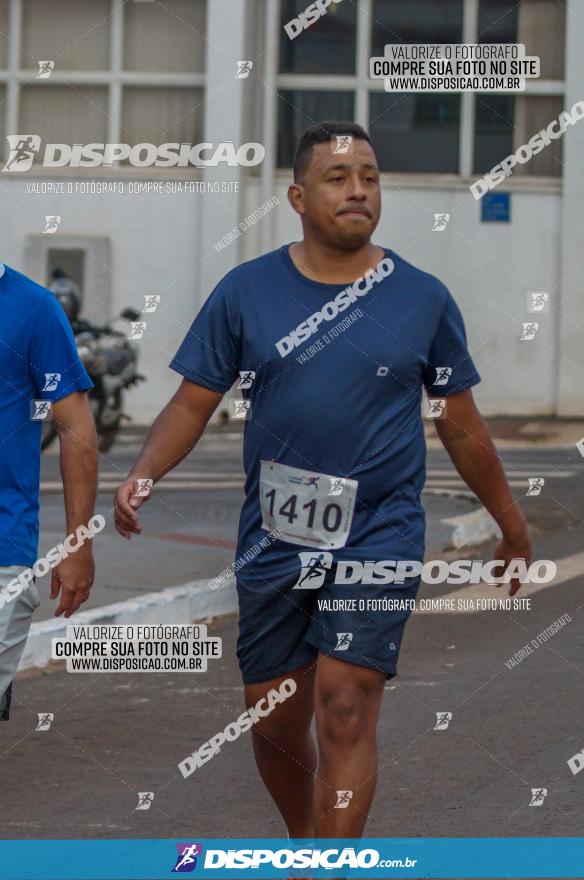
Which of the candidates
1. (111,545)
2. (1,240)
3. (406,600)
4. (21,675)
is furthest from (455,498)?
(1,240)

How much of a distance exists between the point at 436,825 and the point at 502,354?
60.3 feet

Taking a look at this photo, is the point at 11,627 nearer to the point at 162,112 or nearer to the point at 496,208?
the point at 496,208

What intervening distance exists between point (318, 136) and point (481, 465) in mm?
952

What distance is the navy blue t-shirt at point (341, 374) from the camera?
4.35 metres

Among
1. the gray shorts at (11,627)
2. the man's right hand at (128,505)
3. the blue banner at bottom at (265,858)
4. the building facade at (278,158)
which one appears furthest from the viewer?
the building facade at (278,158)

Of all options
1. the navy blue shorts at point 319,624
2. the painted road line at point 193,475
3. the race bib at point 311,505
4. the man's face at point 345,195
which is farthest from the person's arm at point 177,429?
the painted road line at point 193,475

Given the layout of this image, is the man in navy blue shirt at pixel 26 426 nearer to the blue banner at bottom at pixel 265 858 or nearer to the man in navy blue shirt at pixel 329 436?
the man in navy blue shirt at pixel 329 436

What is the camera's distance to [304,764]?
467 cm

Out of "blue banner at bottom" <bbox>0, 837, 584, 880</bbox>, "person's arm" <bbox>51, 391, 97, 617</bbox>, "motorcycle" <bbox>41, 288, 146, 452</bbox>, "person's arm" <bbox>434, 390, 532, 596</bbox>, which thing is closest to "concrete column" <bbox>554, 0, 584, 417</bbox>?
"motorcycle" <bbox>41, 288, 146, 452</bbox>

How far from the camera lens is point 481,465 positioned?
4.66 metres

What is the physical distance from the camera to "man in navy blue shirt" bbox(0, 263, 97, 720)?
4.35 meters

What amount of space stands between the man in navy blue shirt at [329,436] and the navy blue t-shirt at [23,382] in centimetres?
25

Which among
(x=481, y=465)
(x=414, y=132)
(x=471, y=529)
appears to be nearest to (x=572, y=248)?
(x=414, y=132)

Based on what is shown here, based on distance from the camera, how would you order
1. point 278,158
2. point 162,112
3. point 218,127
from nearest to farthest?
point 218,127 < point 162,112 < point 278,158
